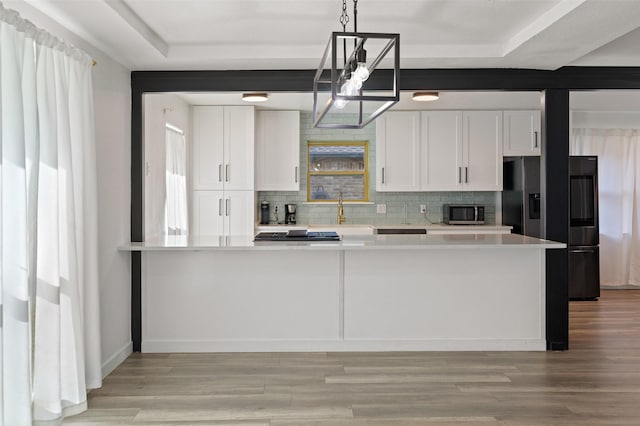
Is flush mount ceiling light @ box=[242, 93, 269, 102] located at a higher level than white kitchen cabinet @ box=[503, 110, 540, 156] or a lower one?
higher

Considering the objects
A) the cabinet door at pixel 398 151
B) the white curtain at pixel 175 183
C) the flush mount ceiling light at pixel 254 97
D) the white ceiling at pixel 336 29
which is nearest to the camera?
the white ceiling at pixel 336 29

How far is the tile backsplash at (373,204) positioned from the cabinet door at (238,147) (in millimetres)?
570

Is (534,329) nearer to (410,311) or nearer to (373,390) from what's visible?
(410,311)

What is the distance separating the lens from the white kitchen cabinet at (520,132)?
651 cm

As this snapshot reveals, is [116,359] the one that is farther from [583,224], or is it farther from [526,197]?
[583,224]

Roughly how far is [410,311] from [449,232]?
2.30 meters

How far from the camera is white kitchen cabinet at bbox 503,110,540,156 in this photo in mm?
6512

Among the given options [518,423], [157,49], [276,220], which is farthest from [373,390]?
[276,220]

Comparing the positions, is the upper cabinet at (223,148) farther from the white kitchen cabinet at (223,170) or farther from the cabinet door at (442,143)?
the cabinet door at (442,143)

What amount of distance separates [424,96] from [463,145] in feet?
4.07

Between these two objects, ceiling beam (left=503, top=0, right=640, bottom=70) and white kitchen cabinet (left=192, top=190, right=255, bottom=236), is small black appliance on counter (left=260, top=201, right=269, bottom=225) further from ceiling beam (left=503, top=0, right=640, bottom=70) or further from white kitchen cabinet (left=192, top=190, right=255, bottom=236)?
ceiling beam (left=503, top=0, right=640, bottom=70)

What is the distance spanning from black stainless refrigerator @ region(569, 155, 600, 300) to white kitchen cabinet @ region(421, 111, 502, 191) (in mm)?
931

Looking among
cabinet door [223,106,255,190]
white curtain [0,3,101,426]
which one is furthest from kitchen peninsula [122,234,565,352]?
cabinet door [223,106,255,190]

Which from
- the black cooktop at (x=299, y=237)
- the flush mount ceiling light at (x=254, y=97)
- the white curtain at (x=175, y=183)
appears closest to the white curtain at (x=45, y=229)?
the black cooktop at (x=299, y=237)
